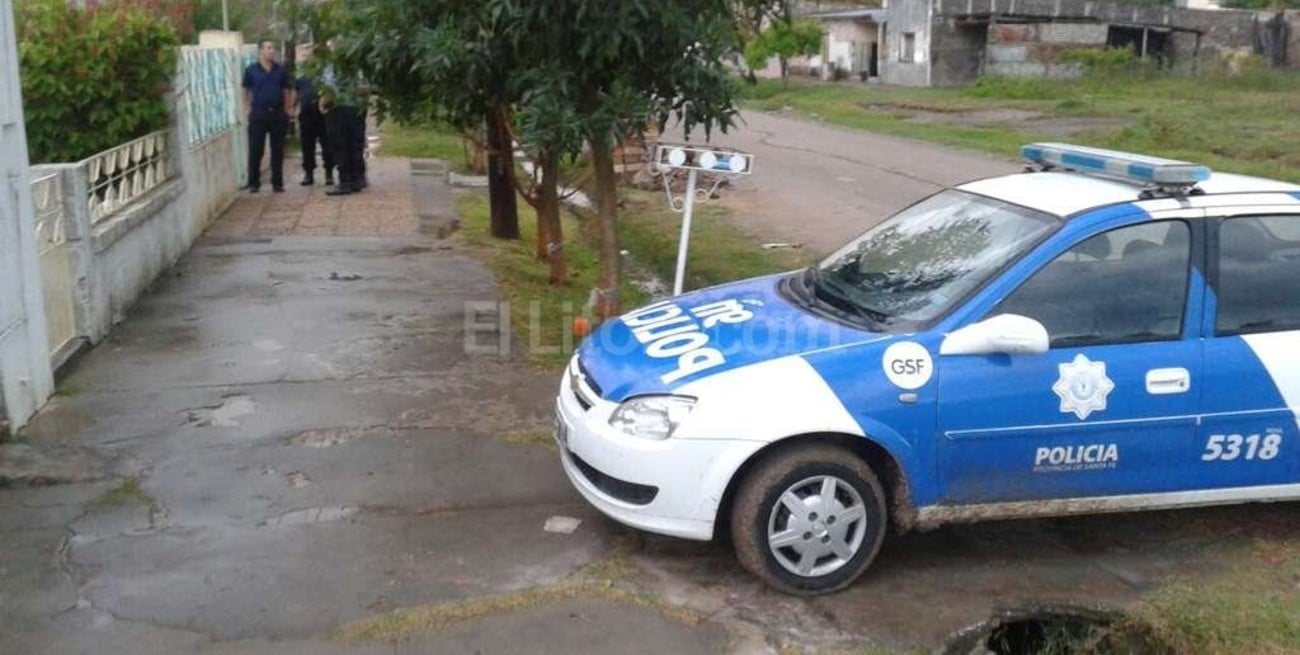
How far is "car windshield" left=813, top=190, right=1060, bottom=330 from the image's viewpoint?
5.21 meters

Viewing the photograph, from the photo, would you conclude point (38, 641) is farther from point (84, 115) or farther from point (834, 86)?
point (834, 86)

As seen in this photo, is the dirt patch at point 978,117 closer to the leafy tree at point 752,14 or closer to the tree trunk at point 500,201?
the tree trunk at point 500,201

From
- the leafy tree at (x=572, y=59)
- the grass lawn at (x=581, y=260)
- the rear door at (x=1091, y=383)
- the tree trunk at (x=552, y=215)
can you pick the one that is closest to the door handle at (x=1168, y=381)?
the rear door at (x=1091, y=383)

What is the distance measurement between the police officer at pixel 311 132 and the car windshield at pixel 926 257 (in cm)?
1091

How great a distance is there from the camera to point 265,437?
690 centimetres

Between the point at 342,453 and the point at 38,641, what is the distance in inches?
85.6

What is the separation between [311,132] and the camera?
16328 millimetres

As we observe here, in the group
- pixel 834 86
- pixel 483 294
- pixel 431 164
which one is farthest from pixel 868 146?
pixel 834 86

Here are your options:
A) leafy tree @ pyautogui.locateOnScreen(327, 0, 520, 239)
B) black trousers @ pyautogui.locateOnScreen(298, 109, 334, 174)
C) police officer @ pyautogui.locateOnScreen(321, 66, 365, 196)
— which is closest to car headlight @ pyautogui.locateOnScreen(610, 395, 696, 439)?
leafy tree @ pyautogui.locateOnScreen(327, 0, 520, 239)

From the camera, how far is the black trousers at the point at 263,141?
15492mm

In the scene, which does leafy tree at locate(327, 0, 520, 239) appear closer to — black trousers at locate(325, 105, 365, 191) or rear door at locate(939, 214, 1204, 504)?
rear door at locate(939, 214, 1204, 504)

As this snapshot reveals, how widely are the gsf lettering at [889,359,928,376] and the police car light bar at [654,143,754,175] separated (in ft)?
10.1

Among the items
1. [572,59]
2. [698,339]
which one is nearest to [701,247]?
[572,59]

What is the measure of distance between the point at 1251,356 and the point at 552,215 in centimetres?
639
